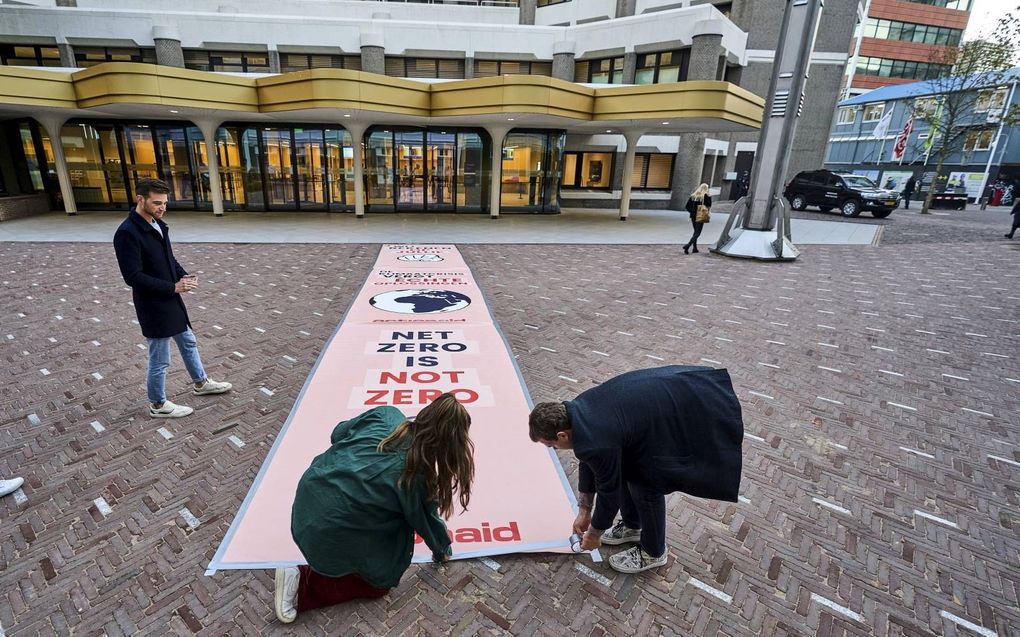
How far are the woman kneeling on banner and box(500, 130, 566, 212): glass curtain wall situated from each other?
18.6 meters

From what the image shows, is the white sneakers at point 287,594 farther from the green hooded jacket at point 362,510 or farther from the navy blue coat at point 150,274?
the navy blue coat at point 150,274

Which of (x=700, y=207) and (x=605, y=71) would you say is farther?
(x=605, y=71)

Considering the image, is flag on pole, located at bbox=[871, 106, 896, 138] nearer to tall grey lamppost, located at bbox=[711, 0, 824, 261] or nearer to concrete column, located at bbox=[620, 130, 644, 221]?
concrete column, located at bbox=[620, 130, 644, 221]

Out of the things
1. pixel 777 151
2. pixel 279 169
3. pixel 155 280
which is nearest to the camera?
pixel 155 280

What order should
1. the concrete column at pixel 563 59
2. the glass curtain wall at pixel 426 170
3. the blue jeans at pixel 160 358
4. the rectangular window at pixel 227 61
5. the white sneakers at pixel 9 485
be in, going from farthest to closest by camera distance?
the concrete column at pixel 563 59 < the rectangular window at pixel 227 61 < the glass curtain wall at pixel 426 170 < the blue jeans at pixel 160 358 < the white sneakers at pixel 9 485

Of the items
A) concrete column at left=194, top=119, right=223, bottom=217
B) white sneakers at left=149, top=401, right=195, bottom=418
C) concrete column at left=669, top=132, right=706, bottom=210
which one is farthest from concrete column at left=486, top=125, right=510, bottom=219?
white sneakers at left=149, top=401, right=195, bottom=418

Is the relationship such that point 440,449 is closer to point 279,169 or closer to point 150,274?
point 150,274

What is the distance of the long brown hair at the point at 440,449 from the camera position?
6.84ft

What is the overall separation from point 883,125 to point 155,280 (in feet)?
159

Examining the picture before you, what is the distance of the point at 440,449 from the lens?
210cm

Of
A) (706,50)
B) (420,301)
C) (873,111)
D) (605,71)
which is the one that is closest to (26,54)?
(420,301)

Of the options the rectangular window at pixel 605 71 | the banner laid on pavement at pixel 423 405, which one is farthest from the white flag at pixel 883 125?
the banner laid on pavement at pixel 423 405

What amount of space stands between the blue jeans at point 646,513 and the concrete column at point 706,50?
20.8m

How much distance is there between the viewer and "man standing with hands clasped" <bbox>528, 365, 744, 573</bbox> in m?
2.28
